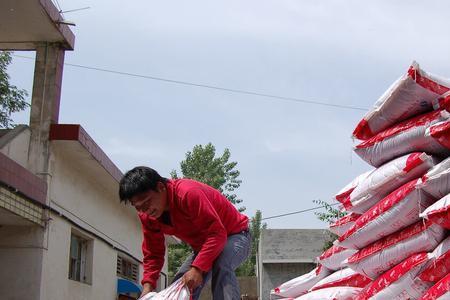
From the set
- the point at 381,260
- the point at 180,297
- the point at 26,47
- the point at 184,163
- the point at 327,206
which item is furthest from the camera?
the point at 184,163

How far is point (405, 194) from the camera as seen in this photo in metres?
3.65

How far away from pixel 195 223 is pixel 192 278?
32cm

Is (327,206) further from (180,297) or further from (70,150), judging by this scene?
(180,297)

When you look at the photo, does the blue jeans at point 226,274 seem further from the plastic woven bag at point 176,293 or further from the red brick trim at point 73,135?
the red brick trim at point 73,135

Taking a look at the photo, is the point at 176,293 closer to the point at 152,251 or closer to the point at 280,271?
the point at 152,251

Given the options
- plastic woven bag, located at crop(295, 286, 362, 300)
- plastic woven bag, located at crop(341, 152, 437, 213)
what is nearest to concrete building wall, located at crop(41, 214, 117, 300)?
plastic woven bag, located at crop(295, 286, 362, 300)

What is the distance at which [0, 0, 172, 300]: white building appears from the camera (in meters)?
7.50

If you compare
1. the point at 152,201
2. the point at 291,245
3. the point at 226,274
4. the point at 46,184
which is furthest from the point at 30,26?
the point at 291,245

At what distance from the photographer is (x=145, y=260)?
3.88 m

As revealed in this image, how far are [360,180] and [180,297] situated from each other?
166 centimetres

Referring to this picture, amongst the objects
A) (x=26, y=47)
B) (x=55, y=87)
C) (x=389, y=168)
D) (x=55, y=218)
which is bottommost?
(x=389, y=168)

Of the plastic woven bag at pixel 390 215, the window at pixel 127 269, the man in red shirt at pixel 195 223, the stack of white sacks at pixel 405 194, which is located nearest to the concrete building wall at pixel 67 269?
the window at pixel 127 269

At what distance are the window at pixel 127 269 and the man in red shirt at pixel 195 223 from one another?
29.6 feet

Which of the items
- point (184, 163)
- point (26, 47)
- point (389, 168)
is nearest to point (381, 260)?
point (389, 168)
